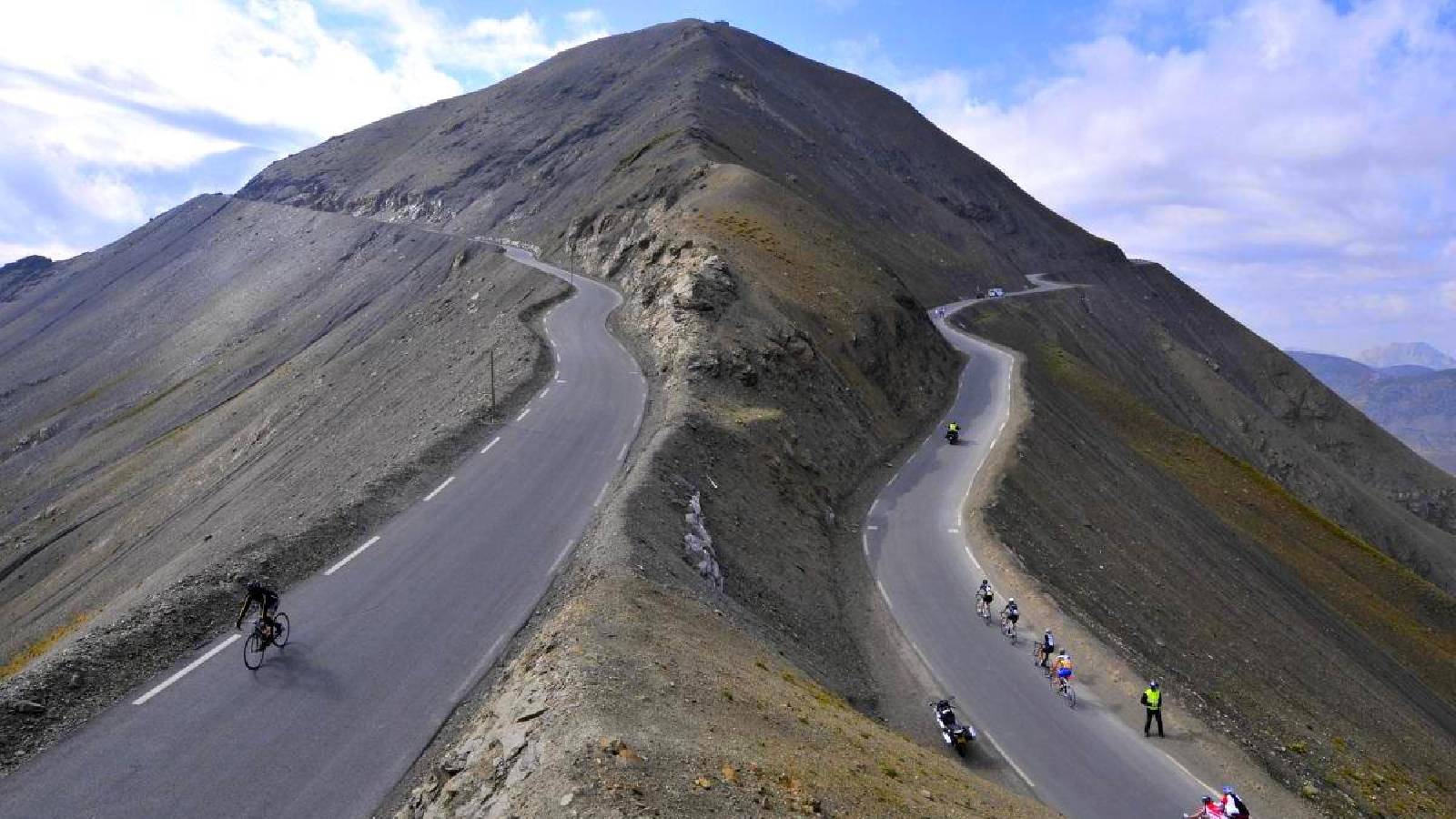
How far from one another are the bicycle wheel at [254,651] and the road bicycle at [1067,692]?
1890cm

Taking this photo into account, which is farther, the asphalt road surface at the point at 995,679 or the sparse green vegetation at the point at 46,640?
the sparse green vegetation at the point at 46,640

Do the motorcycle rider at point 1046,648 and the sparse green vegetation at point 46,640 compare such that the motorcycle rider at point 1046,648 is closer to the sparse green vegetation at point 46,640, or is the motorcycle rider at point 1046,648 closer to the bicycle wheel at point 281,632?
the bicycle wheel at point 281,632

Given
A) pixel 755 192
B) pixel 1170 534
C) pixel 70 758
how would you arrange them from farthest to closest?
1. pixel 755 192
2. pixel 1170 534
3. pixel 70 758

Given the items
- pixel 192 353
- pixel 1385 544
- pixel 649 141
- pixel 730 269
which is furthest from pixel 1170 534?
pixel 192 353

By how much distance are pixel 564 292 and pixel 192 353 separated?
53.5 m

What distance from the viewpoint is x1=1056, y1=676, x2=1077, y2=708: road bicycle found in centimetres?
2228

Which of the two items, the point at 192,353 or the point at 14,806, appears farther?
the point at 192,353

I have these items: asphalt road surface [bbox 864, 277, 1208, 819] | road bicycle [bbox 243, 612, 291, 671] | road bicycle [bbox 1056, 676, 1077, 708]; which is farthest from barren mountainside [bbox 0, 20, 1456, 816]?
road bicycle [bbox 243, 612, 291, 671]

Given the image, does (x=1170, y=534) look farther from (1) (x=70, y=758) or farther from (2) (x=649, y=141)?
(2) (x=649, y=141)

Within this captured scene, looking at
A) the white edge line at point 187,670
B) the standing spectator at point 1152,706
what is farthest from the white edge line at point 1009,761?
the white edge line at point 187,670

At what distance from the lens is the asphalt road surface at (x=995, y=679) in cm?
1936

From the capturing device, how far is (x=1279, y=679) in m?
30.0

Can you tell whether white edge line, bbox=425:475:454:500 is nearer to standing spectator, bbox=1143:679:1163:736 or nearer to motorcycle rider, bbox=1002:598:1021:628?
motorcycle rider, bbox=1002:598:1021:628

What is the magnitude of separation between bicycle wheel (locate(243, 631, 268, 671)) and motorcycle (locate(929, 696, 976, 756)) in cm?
1462
